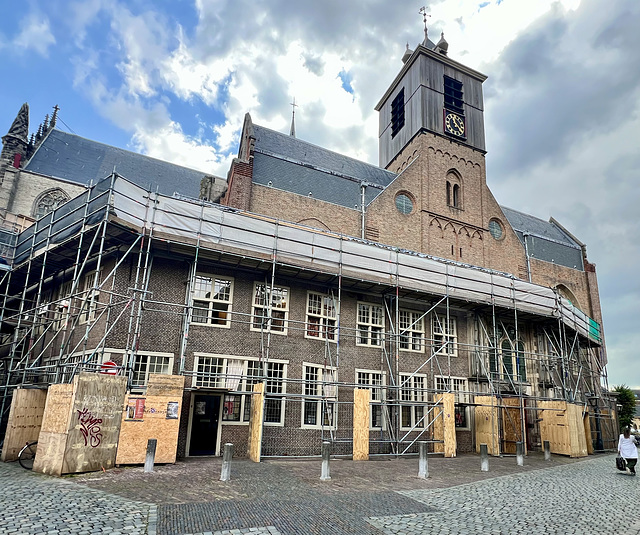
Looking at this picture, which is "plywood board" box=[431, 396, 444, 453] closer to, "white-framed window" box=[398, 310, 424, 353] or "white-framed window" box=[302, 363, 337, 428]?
"white-framed window" box=[398, 310, 424, 353]

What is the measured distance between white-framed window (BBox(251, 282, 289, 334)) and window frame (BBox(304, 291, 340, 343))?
972 mm

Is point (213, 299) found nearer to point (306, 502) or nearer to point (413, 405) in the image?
point (306, 502)

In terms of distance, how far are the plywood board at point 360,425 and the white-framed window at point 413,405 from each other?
148 inches

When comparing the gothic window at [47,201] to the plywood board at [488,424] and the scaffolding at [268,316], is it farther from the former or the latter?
the plywood board at [488,424]

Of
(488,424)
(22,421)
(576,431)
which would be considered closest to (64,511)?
(22,421)

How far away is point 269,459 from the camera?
50.6 feet

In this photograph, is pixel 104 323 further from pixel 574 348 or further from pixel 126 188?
pixel 574 348

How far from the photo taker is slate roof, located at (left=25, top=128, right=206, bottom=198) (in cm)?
3378

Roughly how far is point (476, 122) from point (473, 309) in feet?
57.9

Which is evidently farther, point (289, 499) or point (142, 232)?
point (142, 232)

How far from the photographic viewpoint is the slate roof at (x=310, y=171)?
24844 millimetres

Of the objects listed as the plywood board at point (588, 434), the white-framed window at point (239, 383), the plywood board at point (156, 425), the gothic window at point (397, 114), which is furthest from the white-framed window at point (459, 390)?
the gothic window at point (397, 114)

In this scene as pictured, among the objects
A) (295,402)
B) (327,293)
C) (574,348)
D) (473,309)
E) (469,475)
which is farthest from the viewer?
(574,348)

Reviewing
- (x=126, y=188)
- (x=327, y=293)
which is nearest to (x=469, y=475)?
(x=327, y=293)
